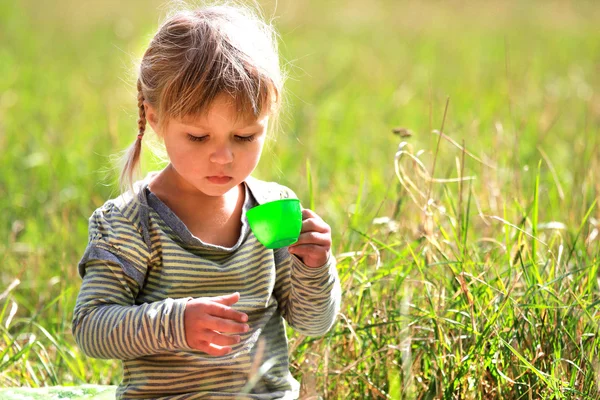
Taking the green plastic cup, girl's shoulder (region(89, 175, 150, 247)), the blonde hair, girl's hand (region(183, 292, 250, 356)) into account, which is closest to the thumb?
girl's hand (region(183, 292, 250, 356))

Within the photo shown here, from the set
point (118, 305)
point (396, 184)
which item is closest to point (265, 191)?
point (118, 305)

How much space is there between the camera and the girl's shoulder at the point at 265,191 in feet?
7.90

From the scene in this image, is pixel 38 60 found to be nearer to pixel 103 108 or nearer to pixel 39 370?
pixel 103 108

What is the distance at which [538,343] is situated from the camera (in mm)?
2324

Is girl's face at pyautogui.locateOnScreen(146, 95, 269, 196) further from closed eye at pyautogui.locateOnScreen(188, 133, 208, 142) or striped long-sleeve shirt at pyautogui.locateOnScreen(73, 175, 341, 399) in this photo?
striped long-sleeve shirt at pyautogui.locateOnScreen(73, 175, 341, 399)

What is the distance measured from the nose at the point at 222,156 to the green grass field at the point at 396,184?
431 mm

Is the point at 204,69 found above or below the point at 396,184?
above

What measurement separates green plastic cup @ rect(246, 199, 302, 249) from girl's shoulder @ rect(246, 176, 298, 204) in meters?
0.32

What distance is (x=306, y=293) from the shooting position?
227 centimetres

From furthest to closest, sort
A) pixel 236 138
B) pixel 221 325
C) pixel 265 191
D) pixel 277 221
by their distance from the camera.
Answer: pixel 265 191
pixel 236 138
pixel 277 221
pixel 221 325

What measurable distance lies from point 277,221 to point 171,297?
35cm

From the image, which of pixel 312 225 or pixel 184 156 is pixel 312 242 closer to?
pixel 312 225

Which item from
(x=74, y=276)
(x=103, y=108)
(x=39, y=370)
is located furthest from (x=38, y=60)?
(x=39, y=370)

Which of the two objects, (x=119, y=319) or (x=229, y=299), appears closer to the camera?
(x=229, y=299)
